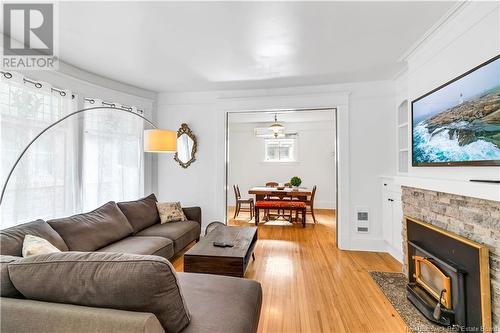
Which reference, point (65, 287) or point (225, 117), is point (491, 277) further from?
point (225, 117)

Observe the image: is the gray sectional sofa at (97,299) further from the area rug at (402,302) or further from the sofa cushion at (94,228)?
the area rug at (402,302)

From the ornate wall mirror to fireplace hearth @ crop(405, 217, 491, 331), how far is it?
353 centimetres

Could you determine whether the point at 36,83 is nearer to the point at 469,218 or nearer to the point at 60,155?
the point at 60,155

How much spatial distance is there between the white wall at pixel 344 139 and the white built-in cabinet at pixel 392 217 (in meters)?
0.13

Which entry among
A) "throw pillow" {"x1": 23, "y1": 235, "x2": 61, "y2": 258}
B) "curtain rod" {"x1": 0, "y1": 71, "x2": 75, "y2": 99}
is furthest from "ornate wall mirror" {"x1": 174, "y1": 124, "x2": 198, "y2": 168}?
"throw pillow" {"x1": 23, "y1": 235, "x2": 61, "y2": 258}

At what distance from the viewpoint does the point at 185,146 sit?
176 inches

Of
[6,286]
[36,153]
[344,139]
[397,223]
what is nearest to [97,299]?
[6,286]

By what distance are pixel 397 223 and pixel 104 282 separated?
11.6 ft

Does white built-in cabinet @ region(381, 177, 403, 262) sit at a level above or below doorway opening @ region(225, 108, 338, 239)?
below

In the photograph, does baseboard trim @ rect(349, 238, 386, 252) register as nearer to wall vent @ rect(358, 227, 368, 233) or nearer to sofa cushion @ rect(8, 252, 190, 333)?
wall vent @ rect(358, 227, 368, 233)

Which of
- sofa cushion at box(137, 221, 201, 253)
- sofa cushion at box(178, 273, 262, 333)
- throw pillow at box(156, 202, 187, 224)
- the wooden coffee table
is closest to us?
sofa cushion at box(178, 273, 262, 333)

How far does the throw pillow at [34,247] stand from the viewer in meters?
1.71

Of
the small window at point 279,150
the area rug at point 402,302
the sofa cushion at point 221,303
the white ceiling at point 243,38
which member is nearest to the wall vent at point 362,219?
the area rug at point 402,302

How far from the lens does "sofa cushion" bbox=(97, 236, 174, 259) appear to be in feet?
8.33
